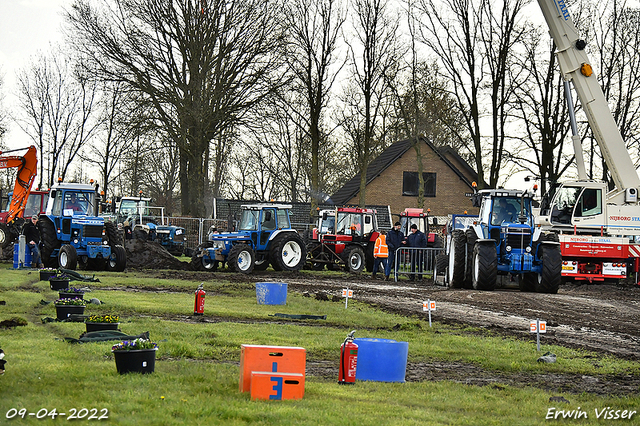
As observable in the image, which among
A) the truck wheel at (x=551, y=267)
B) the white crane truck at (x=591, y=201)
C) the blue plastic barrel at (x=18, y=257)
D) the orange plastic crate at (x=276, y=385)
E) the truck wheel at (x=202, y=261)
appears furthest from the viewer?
the truck wheel at (x=202, y=261)

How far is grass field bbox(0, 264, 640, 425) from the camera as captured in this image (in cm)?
612

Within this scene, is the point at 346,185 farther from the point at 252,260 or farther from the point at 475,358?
the point at 475,358

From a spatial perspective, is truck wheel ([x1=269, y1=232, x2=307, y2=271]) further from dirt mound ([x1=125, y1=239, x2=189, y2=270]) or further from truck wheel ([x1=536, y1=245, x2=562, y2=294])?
truck wheel ([x1=536, y1=245, x2=562, y2=294])

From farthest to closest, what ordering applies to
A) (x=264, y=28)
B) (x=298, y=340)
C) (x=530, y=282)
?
(x=264, y=28) → (x=530, y=282) → (x=298, y=340)

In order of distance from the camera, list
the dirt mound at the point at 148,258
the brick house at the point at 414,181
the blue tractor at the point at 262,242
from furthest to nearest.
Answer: the brick house at the point at 414,181 → the dirt mound at the point at 148,258 → the blue tractor at the point at 262,242

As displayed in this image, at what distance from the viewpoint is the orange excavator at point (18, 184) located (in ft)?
86.3

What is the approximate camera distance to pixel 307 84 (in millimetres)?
36500

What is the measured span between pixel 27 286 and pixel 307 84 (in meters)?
21.4

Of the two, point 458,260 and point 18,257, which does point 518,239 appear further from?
point 18,257

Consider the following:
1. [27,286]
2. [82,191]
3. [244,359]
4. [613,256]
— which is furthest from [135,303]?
[613,256]

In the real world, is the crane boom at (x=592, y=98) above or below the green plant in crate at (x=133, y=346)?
above

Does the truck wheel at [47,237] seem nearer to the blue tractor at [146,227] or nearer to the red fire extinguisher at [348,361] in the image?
→ the blue tractor at [146,227]

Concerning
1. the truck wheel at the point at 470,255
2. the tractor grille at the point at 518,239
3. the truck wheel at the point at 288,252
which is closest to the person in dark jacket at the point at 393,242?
the truck wheel at the point at 288,252

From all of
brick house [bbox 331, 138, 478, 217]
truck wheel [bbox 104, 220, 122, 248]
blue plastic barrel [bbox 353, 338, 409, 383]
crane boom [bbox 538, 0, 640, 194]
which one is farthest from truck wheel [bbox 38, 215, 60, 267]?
brick house [bbox 331, 138, 478, 217]
